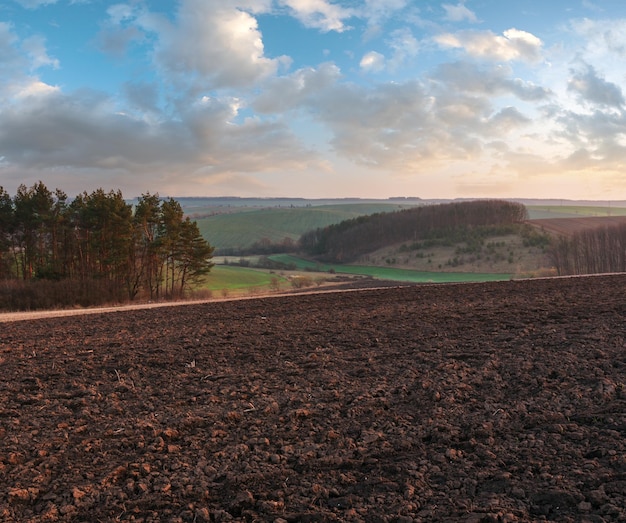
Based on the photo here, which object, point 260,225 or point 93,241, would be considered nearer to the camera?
point 93,241

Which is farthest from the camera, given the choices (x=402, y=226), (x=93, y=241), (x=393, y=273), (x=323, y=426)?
(x=402, y=226)

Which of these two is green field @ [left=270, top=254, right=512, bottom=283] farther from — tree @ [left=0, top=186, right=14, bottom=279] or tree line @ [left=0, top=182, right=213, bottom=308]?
tree @ [left=0, top=186, right=14, bottom=279]

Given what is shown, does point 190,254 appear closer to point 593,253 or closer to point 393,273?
point 393,273

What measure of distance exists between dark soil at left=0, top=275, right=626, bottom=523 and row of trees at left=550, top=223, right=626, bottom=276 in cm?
5459

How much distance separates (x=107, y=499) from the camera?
4266 mm

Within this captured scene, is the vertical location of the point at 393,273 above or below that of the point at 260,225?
below

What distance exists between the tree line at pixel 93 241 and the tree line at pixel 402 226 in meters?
56.0

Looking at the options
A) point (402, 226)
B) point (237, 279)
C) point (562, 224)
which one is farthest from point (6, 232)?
point (562, 224)

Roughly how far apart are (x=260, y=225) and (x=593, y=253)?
110 m

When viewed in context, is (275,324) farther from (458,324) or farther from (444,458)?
(444,458)

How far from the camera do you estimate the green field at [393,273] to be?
67.1 m

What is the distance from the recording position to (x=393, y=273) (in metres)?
78.6

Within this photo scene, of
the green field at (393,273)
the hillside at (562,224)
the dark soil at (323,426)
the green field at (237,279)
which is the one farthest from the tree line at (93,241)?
the hillside at (562,224)

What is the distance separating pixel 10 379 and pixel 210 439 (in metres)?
4.90
